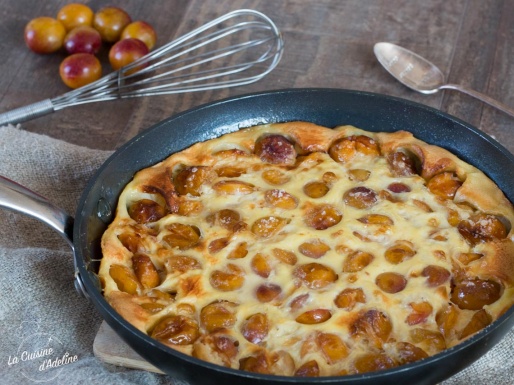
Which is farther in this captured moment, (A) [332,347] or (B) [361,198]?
(B) [361,198]

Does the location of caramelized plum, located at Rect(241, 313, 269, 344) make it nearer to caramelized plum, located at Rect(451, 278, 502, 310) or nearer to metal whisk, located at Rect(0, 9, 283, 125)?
caramelized plum, located at Rect(451, 278, 502, 310)

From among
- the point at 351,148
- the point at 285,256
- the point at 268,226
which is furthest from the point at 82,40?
the point at 285,256

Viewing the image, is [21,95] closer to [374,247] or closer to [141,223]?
[141,223]

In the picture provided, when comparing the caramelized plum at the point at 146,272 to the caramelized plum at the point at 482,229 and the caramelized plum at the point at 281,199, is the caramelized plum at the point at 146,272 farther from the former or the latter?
the caramelized plum at the point at 482,229

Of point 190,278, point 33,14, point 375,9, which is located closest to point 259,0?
point 375,9

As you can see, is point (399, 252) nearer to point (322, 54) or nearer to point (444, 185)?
point (444, 185)

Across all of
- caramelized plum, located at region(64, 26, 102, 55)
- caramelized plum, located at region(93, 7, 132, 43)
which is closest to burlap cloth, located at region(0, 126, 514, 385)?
caramelized plum, located at region(64, 26, 102, 55)
